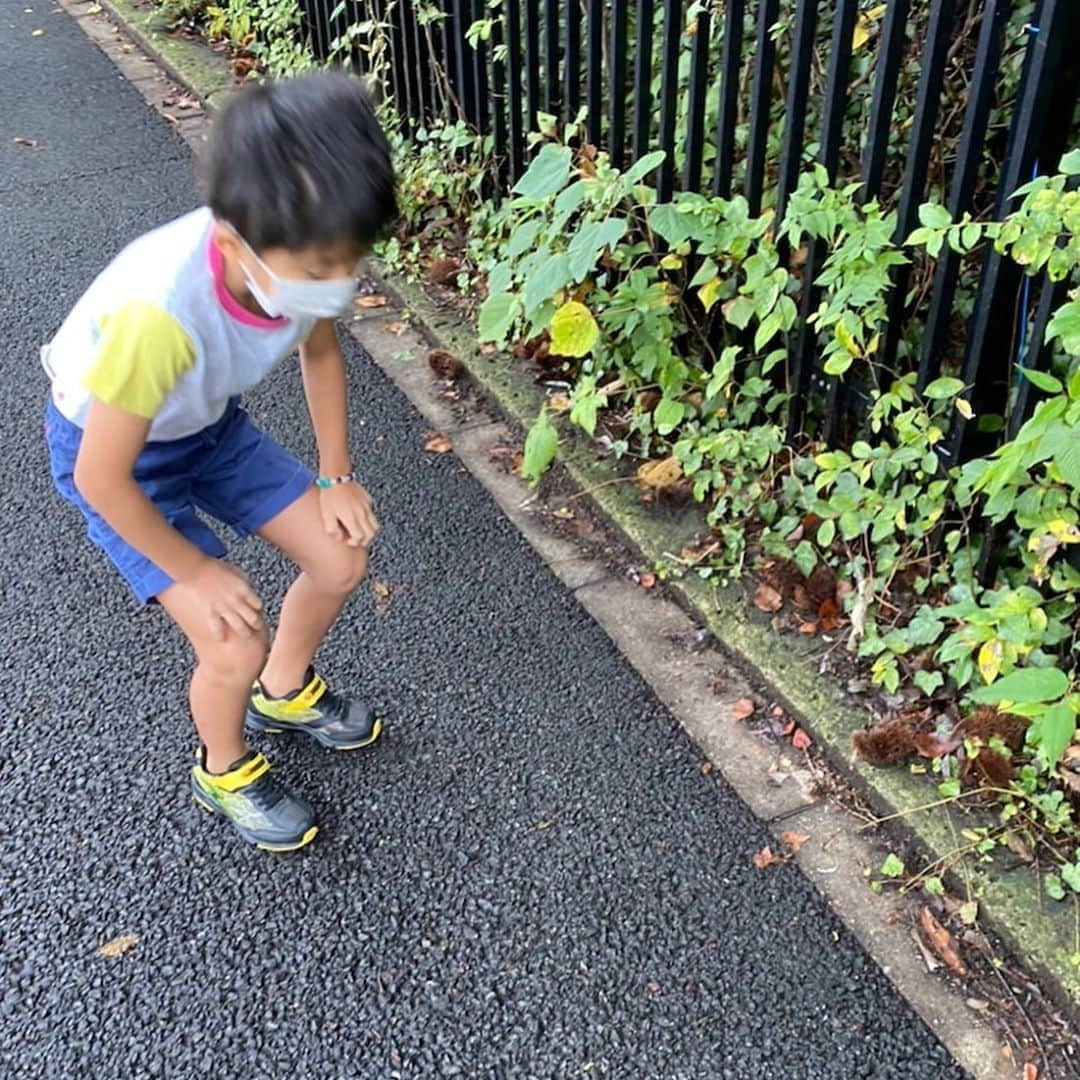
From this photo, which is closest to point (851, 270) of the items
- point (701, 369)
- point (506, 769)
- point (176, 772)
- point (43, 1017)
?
point (701, 369)

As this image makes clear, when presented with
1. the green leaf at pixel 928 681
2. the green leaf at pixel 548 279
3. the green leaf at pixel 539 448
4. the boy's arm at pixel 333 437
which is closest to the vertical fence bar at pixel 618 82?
the green leaf at pixel 548 279

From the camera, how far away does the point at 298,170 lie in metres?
1.54

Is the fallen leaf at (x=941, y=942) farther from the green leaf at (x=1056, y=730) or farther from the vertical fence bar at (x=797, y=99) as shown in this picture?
the vertical fence bar at (x=797, y=99)

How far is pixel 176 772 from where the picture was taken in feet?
7.59

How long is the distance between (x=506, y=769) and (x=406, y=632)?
1.67 ft

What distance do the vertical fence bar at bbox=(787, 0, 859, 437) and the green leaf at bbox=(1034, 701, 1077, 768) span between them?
42.8 inches

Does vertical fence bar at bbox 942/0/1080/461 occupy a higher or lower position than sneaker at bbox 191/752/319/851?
higher

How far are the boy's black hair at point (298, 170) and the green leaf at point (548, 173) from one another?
123 cm

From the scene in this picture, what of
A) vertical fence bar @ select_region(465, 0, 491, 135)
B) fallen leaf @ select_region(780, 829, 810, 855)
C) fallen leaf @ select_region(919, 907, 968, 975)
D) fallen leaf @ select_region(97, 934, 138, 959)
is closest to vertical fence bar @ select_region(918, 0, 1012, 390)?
fallen leaf @ select_region(780, 829, 810, 855)

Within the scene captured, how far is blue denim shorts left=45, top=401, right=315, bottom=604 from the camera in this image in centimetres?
190

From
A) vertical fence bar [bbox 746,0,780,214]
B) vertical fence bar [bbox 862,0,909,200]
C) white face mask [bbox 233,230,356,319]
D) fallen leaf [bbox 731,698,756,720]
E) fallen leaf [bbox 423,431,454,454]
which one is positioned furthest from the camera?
fallen leaf [bbox 423,431,454,454]

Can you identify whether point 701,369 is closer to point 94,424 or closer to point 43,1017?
point 94,424

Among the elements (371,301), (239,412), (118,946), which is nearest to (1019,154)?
(239,412)

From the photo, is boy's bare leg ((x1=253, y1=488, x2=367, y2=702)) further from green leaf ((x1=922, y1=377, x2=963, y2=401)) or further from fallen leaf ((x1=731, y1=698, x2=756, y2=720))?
green leaf ((x1=922, y1=377, x2=963, y2=401))
